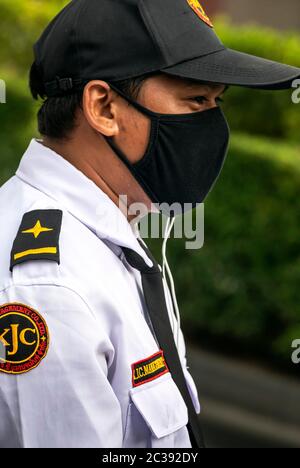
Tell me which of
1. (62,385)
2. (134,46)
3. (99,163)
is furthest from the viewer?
(99,163)

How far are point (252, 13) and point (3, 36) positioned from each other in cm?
915

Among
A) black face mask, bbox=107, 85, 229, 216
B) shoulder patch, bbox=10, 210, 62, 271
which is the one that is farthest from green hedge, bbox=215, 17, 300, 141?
shoulder patch, bbox=10, 210, 62, 271

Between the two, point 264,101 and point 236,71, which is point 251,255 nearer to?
point 264,101

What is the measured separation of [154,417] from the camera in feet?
5.65

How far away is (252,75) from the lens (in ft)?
6.35

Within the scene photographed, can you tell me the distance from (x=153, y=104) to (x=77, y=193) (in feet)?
0.95

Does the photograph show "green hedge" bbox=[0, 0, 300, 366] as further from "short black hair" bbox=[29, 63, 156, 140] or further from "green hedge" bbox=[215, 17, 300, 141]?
"short black hair" bbox=[29, 63, 156, 140]

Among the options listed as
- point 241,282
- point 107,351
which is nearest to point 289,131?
point 241,282

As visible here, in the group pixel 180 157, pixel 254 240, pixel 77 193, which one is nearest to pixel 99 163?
pixel 77 193

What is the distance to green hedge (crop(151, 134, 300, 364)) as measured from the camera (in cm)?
588

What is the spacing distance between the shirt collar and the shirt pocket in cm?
35

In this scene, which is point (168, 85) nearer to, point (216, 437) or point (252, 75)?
point (252, 75)

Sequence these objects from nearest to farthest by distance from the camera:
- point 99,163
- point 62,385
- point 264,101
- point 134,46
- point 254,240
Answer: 1. point 62,385
2. point 134,46
3. point 99,163
4. point 254,240
5. point 264,101

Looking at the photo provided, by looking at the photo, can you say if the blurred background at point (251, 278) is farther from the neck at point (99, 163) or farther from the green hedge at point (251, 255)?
the neck at point (99, 163)
